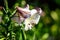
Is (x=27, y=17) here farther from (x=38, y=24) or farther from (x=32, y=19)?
(x=38, y=24)

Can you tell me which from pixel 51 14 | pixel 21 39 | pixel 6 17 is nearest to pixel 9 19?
pixel 6 17

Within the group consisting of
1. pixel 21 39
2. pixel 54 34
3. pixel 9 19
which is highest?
pixel 9 19

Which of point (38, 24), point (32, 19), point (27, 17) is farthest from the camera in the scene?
point (38, 24)

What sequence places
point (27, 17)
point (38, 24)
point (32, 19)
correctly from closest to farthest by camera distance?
1. point (27, 17)
2. point (32, 19)
3. point (38, 24)

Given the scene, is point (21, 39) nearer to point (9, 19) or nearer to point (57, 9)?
point (9, 19)

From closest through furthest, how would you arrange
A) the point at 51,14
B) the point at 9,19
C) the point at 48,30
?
the point at 9,19
the point at 48,30
the point at 51,14

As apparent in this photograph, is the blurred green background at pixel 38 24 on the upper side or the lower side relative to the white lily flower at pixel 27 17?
lower

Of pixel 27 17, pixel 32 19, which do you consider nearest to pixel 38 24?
pixel 32 19

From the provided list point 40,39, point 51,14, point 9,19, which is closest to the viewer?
point 9,19
